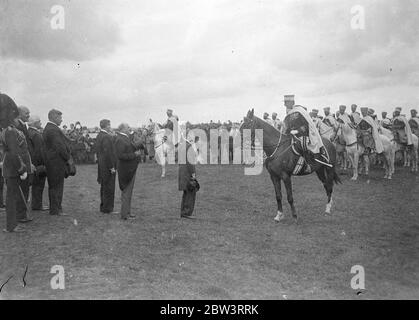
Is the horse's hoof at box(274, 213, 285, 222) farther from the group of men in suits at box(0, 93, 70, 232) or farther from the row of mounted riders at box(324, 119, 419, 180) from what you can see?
the row of mounted riders at box(324, 119, 419, 180)

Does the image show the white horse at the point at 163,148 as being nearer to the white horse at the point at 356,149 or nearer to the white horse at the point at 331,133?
the white horse at the point at 331,133

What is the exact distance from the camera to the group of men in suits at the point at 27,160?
8.12 m

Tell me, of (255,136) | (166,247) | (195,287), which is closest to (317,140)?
(255,136)

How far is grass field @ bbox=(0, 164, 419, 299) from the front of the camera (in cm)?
611

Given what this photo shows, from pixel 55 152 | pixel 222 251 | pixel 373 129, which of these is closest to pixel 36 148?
pixel 55 152

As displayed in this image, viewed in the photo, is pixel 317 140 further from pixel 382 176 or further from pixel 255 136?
pixel 382 176

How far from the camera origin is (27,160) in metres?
8.64

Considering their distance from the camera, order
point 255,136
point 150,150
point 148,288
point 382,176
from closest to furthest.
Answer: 1. point 148,288
2. point 255,136
3. point 382,176
4. point 150,150

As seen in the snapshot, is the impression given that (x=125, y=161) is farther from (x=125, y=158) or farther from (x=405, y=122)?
(x=405, y=122)

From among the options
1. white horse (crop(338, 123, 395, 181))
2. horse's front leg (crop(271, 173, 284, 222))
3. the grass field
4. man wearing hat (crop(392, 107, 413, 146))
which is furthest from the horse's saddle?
man wearing hat (crop(392, 107, 413, 146))

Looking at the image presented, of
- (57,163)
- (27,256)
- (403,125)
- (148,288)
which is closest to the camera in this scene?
(148,288)

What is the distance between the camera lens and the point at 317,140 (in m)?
10.4

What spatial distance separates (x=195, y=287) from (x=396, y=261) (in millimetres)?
3705

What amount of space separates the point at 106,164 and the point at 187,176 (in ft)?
6.76
